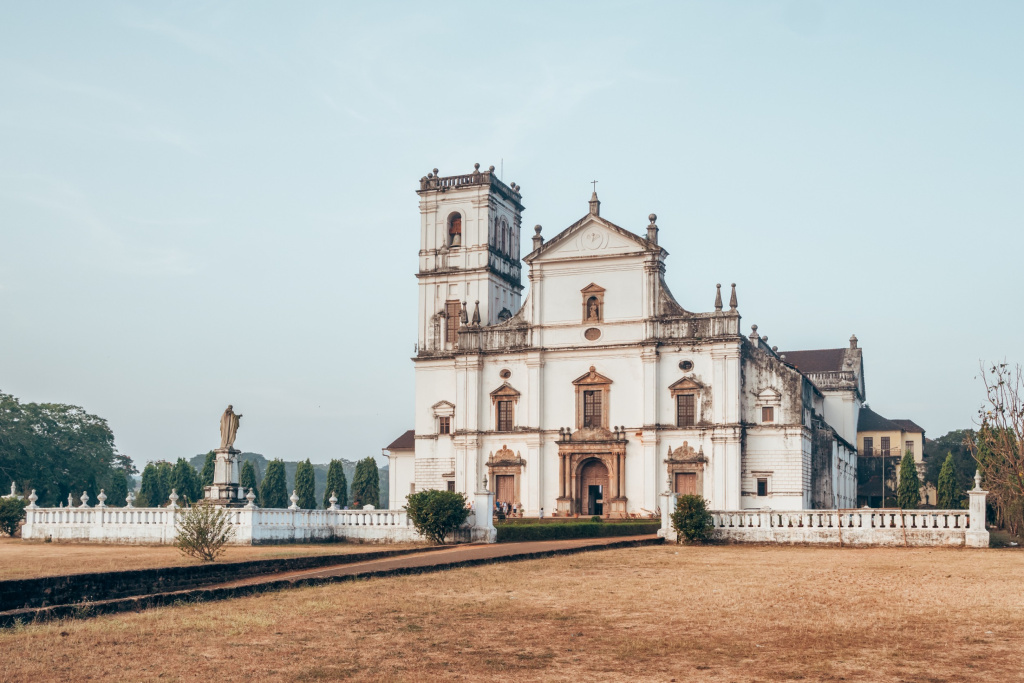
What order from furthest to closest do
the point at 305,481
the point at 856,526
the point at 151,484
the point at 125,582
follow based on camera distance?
the point at 151,484 → the point at 305,481 → the point at 856,526 → the point at 125,582

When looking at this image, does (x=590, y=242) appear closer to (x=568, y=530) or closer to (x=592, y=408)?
(x=592, y=408)

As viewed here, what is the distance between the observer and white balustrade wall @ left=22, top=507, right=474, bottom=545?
95.9 ft

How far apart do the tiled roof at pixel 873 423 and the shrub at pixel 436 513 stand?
47.1 meters

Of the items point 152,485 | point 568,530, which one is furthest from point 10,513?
point 152,485

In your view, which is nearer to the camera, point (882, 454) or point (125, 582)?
A: point (125, 582)

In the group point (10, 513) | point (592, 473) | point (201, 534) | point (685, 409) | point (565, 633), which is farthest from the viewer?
point (592, 473)

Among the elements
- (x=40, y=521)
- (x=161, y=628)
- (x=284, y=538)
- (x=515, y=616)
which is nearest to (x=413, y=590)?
(x=515, y=616)

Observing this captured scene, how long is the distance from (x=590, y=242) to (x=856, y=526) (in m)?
23.2

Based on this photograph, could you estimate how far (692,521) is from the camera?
101 feet

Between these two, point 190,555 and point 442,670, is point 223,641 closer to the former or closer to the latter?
point 442,670

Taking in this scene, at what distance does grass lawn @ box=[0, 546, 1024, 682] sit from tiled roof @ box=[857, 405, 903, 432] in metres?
53.0

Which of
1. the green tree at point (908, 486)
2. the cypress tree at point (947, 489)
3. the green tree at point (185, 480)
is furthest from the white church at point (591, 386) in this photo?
the green tree at point (185, 480)

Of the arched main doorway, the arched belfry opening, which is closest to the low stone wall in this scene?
the arched main doorway

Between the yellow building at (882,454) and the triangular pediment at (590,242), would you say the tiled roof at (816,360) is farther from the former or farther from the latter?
the triangular pediment at (590,242)
